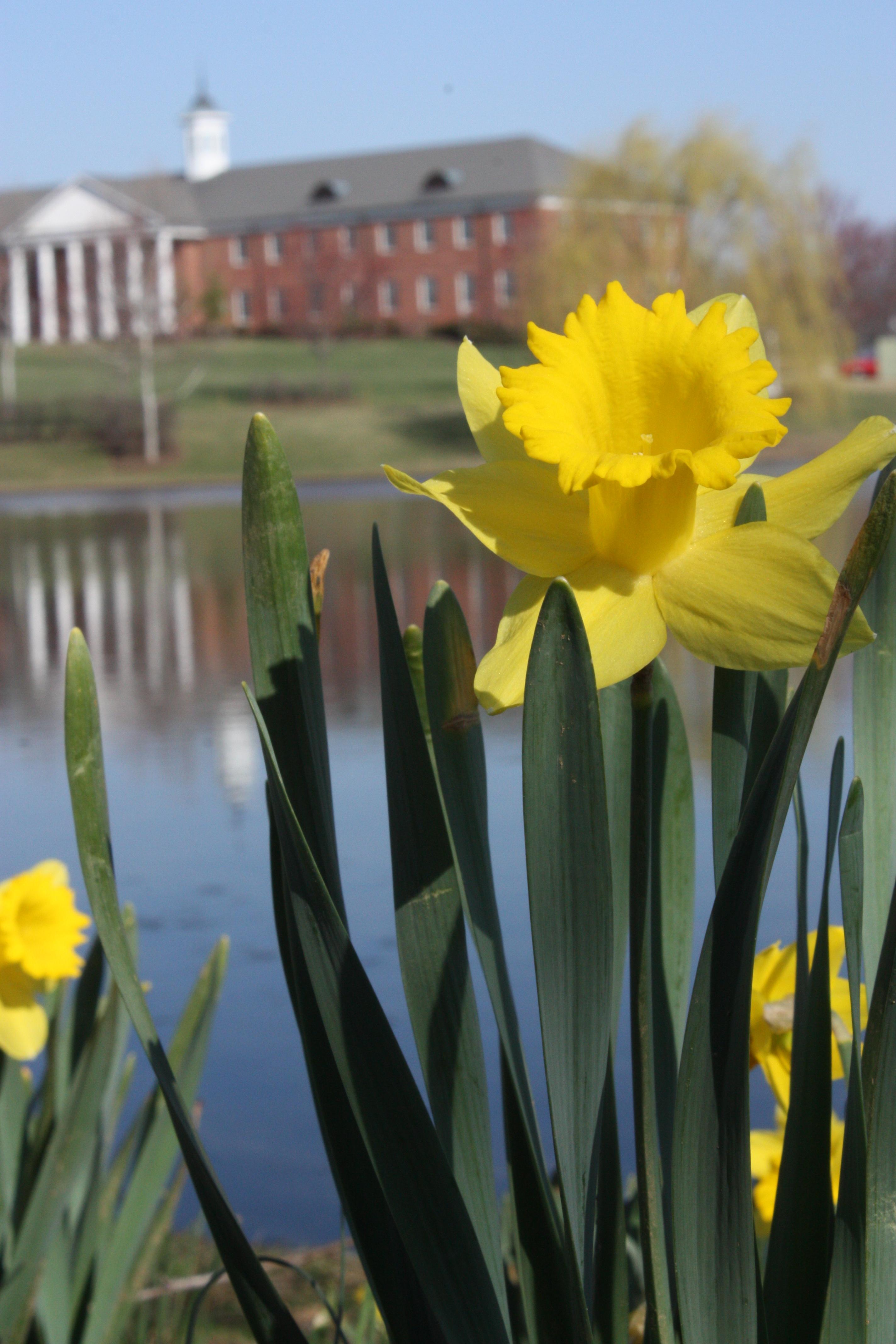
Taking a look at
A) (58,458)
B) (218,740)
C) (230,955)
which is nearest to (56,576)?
(218,740)

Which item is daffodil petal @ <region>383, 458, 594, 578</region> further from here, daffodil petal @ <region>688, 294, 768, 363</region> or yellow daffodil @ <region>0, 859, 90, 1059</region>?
yellow daffodil @ <region>0, 859, 90, 1059</region>

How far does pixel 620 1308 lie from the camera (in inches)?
29.5

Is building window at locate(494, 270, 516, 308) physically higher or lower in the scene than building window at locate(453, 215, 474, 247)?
lower

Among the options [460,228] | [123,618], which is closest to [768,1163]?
Answer: [123,618]

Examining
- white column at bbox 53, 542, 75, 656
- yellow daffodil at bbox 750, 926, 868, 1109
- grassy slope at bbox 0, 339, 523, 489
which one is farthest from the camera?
grassy slope at bbox 0, 339, 523, 489

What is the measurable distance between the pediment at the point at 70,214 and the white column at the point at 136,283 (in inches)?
803

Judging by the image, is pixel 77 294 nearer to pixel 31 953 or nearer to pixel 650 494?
pixel 31 953

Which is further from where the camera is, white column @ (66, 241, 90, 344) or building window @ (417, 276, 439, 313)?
building window @ (417, 276, 439, 313)

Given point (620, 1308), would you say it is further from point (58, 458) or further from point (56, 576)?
point (58, 458)

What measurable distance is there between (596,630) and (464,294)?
5054 cm

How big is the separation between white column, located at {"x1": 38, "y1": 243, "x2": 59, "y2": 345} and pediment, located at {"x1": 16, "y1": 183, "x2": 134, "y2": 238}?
0.83m

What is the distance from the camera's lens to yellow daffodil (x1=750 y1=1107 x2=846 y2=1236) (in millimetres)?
896

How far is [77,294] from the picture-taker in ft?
129

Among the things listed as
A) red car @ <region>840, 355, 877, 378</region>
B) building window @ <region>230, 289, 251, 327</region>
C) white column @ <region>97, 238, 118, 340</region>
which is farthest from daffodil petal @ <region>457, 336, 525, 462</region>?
building window @ <region>230, 289, 251, 327</region>
